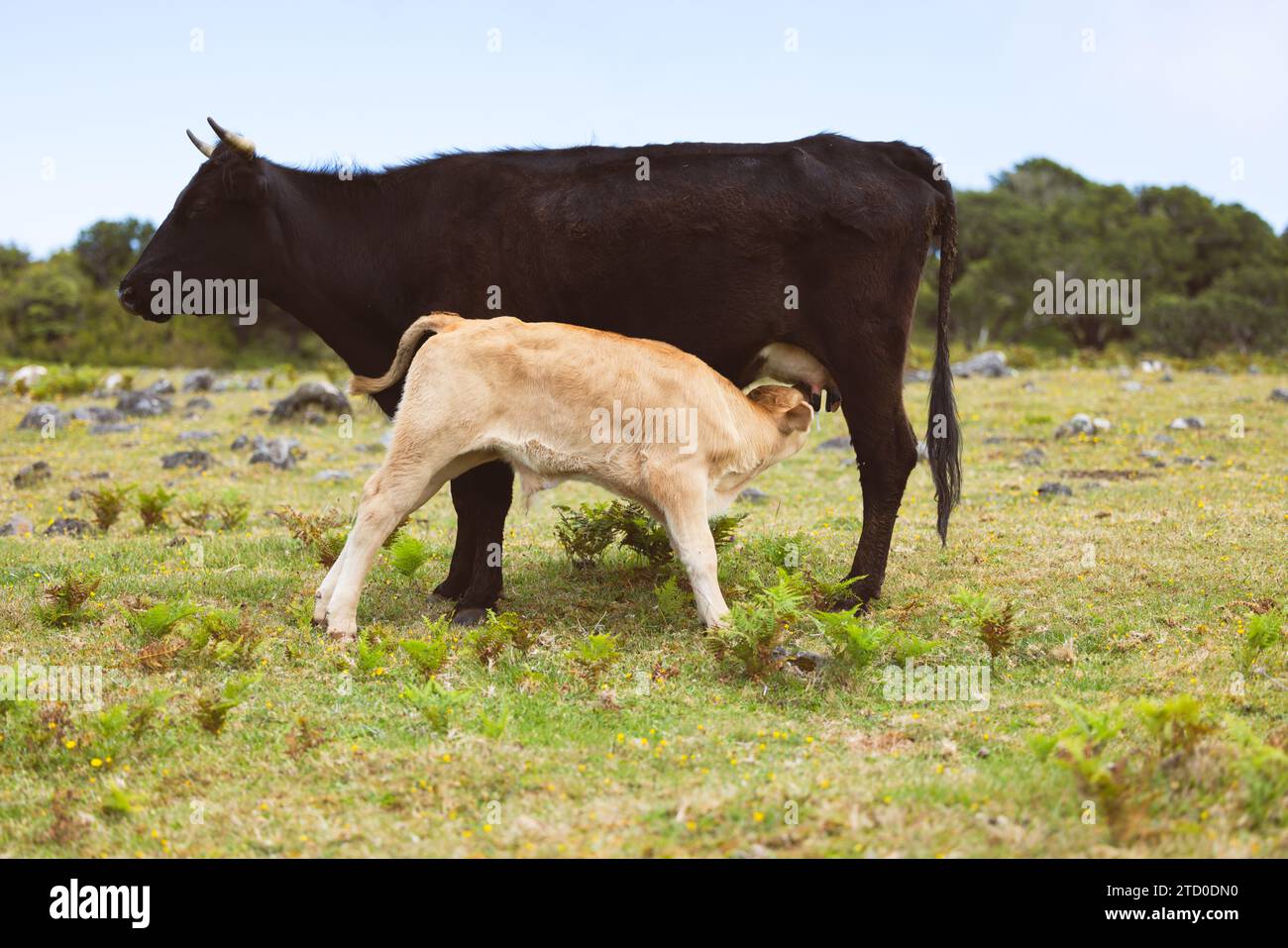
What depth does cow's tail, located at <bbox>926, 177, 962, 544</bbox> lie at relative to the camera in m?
8.93

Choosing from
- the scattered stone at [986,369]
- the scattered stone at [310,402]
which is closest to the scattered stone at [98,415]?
the scattered stone at [310,402]

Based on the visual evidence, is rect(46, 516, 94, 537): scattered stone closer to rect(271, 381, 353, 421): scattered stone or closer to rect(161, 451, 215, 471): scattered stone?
rect(161, 451, 215, 471): scattered stone

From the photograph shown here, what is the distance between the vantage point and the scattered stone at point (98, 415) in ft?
64.3

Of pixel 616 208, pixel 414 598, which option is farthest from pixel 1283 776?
pixel 414 598

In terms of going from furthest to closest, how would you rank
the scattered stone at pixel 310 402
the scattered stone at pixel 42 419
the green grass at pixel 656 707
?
the scattered stone at pixel 310 402
the scattered stone at pixel 42 419
the green grass at pixel 656 707

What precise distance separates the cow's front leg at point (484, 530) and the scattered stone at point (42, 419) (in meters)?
12.2

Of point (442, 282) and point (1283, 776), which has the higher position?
point (442, 282)

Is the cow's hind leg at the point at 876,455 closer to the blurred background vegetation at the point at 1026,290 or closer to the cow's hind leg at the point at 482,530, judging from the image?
the cow's hind leg at the point at 482,530

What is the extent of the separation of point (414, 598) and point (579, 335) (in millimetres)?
2550

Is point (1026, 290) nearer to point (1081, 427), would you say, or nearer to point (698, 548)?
point (1081, 427)

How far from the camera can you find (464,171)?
28.8ft

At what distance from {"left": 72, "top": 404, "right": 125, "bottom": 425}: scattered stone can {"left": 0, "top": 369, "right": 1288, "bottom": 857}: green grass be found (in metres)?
8.96

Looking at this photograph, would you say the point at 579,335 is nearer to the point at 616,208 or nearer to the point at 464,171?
the point at 616,208

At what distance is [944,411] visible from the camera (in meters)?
9.31
